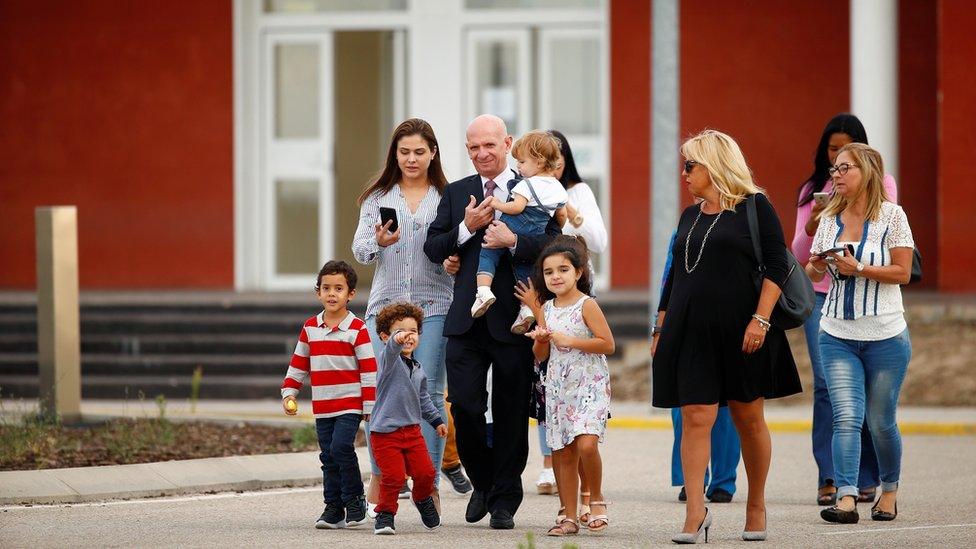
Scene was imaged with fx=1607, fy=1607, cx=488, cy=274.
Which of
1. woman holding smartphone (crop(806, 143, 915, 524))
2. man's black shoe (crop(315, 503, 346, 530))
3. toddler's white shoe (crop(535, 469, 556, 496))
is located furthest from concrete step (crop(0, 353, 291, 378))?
woman holding smartphone (crop(806, 143, 915, 524))

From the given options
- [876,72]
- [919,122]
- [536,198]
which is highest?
[876,72]

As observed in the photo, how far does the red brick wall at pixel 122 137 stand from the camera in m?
18.8

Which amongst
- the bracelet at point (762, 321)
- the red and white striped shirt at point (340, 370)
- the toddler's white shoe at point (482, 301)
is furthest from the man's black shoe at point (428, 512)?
the bracelet at point (762, 321)

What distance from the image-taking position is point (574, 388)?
768cm

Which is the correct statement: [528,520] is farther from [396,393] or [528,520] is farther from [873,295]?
[873,295]

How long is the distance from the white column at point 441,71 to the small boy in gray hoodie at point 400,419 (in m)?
11.2

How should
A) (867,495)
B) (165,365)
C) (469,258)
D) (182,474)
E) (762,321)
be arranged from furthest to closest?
(165,365), (182,474), (867,495), (469,258), (762,321)

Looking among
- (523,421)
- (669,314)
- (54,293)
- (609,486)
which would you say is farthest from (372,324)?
(54,293)

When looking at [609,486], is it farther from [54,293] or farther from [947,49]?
[947,49]

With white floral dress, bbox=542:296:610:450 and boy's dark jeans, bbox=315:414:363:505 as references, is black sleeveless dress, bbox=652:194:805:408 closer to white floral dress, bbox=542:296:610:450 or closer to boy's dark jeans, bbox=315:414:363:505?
white floral dress, bbox=542:296:610:450

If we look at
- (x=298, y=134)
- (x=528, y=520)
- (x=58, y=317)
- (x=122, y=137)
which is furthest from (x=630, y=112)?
(x=528, y=520)

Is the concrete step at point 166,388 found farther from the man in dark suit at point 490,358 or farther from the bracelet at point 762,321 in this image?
the bracelet at point 762,321

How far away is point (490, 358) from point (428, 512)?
81 centimetres

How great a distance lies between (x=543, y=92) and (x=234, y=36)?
3.67 meters
